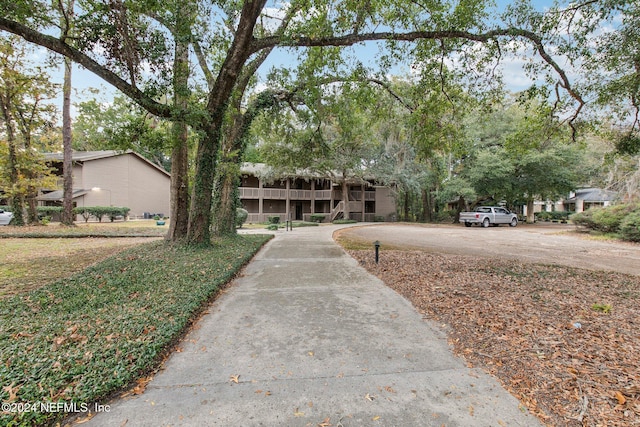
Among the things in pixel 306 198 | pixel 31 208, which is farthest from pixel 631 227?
pixel 31 208

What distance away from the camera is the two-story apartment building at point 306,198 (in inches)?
996

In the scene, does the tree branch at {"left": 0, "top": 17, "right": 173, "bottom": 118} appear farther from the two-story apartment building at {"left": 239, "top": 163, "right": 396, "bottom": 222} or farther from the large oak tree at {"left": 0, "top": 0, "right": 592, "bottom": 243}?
the two-story apartment building at {"left": 239, "top": 163, "right": 396, "bottom": 222}

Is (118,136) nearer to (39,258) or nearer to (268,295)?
(39,258)

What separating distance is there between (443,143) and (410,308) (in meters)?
7.44

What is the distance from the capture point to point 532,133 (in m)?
8.30

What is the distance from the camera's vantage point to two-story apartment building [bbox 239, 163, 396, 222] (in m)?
25.3

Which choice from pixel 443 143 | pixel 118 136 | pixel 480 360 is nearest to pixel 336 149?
pixel 443 143

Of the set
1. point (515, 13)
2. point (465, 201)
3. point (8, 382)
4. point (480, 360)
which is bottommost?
point (480, 360)

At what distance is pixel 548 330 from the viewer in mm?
3373

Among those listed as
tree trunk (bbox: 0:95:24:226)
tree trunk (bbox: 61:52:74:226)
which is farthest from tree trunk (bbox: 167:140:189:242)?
tree trunk (bbox: 0:95:24:226)

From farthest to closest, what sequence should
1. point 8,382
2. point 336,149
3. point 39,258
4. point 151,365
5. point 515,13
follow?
point 336,149
point 39,258
point 515,13
point 151,365
point 8,382

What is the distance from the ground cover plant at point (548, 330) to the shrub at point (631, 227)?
385 inches

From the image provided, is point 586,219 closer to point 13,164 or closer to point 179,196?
point 179,196

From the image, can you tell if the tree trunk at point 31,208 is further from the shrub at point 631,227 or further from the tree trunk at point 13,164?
the shrub at point 631,227
